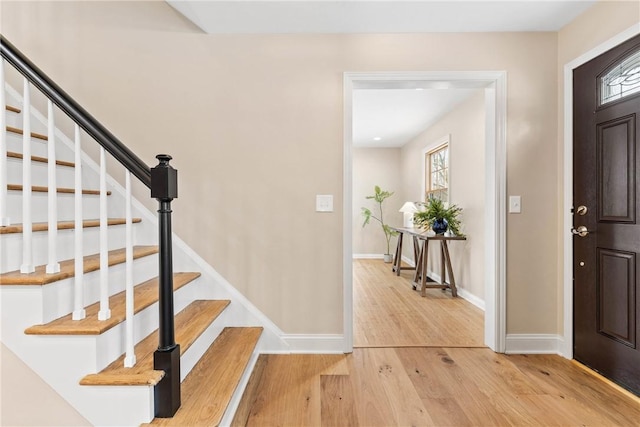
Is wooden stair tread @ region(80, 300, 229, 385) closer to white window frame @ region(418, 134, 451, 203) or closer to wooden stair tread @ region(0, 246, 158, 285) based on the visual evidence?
wooden stair tread @ region(0, 246, 158, 285)

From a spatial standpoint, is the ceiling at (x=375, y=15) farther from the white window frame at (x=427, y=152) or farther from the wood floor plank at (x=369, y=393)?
the wood floor plank at (x=369, y=393)

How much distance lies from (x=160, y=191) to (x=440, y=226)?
334 centimetres

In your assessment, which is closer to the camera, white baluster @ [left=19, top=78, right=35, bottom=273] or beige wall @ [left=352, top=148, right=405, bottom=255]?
white baluster @ [left=19, top=78, right=35, bottom=273]

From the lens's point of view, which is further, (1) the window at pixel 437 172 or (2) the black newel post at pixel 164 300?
(1) the window at pixel 437 172

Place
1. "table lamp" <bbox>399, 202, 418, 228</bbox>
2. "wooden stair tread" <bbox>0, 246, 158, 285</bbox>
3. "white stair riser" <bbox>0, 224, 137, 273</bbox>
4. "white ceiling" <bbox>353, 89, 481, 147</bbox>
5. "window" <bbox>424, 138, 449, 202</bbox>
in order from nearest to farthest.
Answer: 1. "wooden stair tread" <bbox>0, 246, 158, 285</bbox>
2. "white stair riser" <bbox>0, 224, 137, 273</bbox>
3. "white ceiling" <bbox>353, 89, 481, 147</bbox>
4. "window" <bbox>424, 138, 449, 202</bbox>
5. "table lamp" <bbox>399, 202, 418, 228</bbox>

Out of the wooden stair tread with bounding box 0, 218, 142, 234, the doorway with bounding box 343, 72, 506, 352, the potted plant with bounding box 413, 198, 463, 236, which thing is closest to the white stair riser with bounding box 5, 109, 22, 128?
the wooden stair tread with bounding box 0, 218, 142, 234

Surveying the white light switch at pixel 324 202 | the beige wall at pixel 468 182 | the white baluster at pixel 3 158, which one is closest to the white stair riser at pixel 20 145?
the white baluster at pixel 3 158

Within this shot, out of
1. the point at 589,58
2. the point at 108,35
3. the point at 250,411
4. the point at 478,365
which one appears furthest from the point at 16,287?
the point at 589,58

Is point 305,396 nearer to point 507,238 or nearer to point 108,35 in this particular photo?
point 507,238

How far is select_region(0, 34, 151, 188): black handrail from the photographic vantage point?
4.20 feet

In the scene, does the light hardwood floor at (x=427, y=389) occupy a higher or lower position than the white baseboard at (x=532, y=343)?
lower

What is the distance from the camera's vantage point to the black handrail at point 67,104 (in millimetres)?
1280

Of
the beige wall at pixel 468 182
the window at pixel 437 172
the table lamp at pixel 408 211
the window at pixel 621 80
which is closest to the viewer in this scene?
the window at pixel 621 80

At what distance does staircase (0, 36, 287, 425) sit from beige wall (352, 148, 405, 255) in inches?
198
